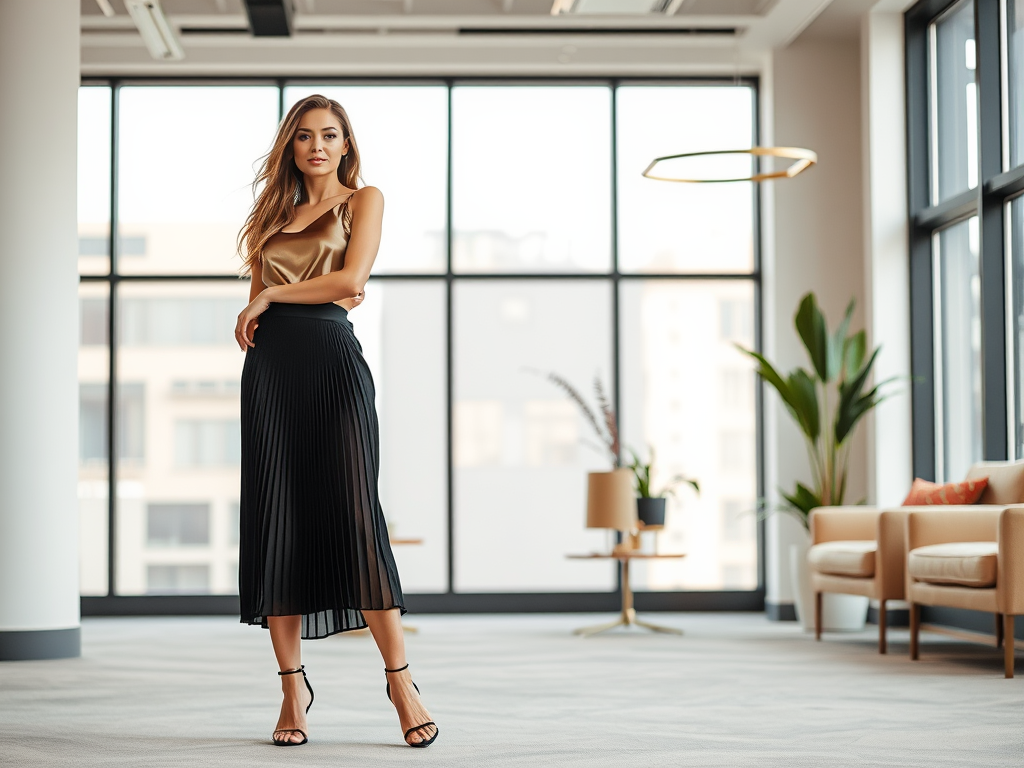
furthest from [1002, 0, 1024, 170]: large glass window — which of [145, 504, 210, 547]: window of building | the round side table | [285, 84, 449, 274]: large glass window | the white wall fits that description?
[145, 504, 210, 547]: window of building

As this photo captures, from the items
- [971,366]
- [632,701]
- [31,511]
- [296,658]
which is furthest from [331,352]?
[971,366]

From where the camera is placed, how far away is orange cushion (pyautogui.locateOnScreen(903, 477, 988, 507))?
5.22 m

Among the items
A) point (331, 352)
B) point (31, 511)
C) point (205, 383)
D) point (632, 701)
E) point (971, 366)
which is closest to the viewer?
point (331, 352)

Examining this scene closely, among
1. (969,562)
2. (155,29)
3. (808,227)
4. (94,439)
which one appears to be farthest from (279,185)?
(94,439)

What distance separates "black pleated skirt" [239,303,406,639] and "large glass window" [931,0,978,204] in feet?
14.5

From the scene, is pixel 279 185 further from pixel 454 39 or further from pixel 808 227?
pixel 808 227

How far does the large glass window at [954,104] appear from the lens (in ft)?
20.2

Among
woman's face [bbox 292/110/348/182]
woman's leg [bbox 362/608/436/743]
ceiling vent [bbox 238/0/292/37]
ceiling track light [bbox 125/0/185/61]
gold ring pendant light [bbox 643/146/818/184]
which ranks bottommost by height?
woman's leg [bbox 362/608/436/743]

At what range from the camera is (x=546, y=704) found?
3.59m

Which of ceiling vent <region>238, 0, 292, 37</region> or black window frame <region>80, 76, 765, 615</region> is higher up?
ceiling vent <region>238, 0, 292, 37</region>

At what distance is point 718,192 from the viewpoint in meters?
7.56

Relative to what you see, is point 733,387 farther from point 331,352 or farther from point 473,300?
point 331,352

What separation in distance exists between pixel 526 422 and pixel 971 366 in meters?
2.64

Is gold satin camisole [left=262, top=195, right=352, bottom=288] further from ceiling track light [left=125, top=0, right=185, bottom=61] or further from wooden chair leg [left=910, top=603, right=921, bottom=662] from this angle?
ceiling track light [left=125, top=0, right=185, bottom=61]
